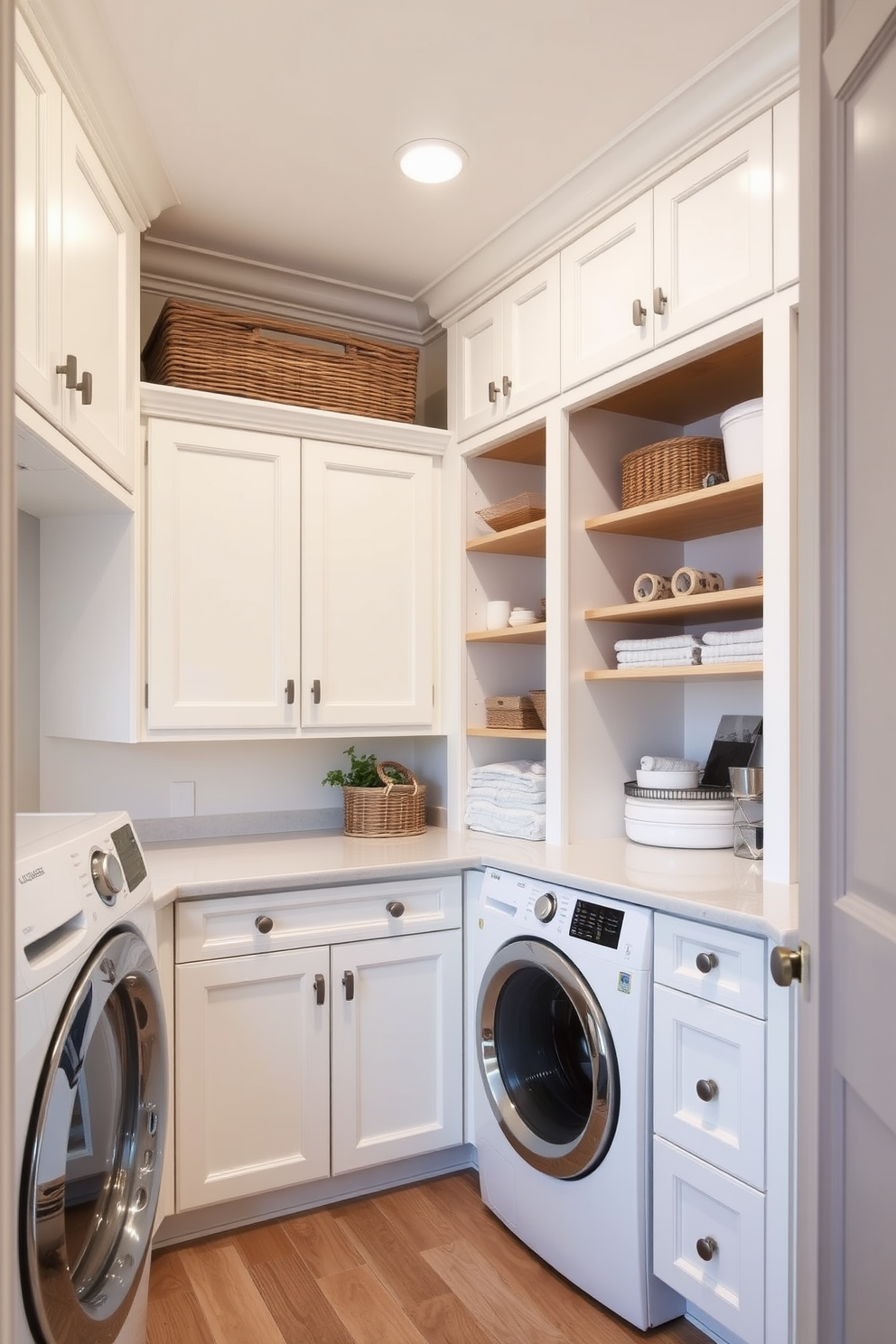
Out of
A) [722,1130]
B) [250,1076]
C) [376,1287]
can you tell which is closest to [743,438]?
[722,1130]

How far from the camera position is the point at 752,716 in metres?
2.55

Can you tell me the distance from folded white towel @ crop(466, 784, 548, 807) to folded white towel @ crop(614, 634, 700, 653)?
18.2 inches

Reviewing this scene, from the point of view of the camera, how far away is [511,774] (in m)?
2.79

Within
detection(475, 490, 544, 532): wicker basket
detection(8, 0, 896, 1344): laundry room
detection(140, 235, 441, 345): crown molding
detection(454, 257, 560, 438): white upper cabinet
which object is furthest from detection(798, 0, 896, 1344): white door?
detection(140, 235, 441, 345): crown molding

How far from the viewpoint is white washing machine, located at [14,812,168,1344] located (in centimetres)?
124

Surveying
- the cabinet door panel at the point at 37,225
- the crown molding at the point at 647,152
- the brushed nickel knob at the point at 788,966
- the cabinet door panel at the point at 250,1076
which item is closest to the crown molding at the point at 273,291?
the crown molding at the point at 647,152

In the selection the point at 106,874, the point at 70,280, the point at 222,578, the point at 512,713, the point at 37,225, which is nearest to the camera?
the point at 106,874

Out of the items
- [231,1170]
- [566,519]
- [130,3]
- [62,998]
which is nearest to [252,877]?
[231,1170]

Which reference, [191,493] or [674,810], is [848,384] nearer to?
[674,810]

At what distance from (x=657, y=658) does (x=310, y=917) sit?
3.57 ft

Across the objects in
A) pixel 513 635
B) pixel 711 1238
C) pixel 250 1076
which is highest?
pixel 513 635

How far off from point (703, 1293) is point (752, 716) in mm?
1342

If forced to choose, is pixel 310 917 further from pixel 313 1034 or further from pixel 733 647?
pixel 733 647

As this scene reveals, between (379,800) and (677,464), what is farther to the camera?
(379,800)
